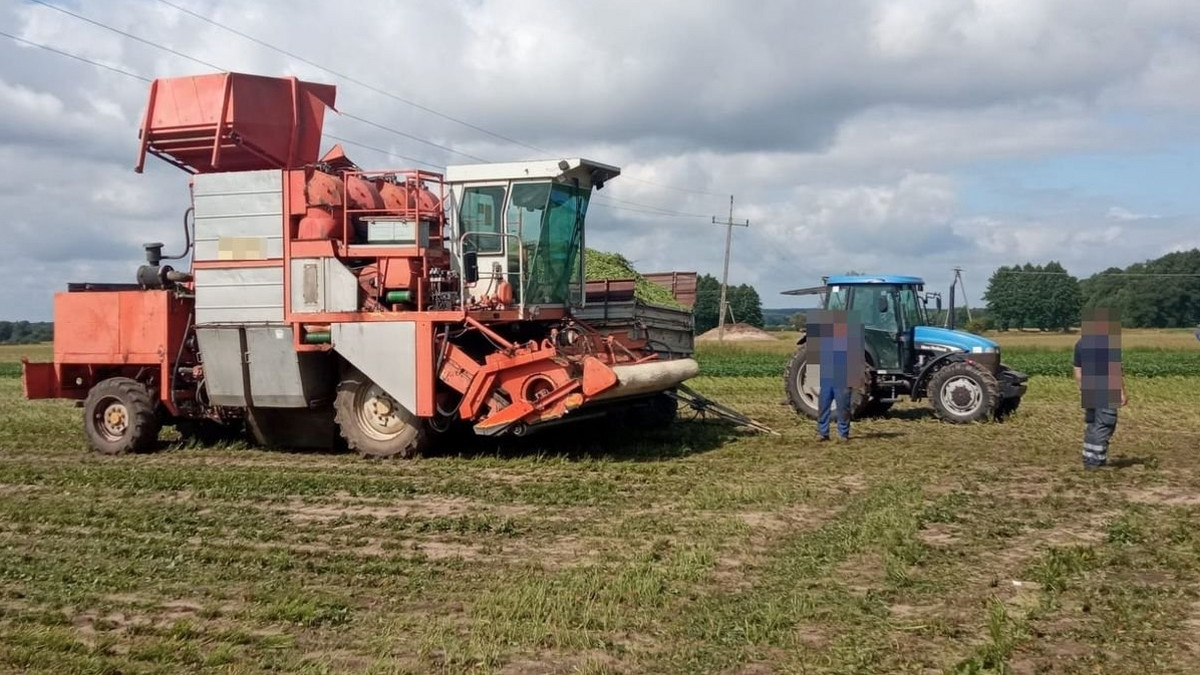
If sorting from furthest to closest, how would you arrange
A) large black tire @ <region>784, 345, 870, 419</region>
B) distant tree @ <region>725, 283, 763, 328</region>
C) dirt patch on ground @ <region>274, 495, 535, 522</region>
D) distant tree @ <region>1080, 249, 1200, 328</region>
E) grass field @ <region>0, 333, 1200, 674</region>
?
distant tree @ <region>725, 283, 763, 328</region> → distant tree @ <region>1080, 249, 1200, 328</region> → large black tire @ <region>784, 345, 870, 419</region> → dirt patch on ground @ <region>274, 495, 535, 522</region> → grass field @ <region>0, 333, 1200, 674</region>

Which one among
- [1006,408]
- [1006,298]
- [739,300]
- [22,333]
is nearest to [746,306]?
[739,300]

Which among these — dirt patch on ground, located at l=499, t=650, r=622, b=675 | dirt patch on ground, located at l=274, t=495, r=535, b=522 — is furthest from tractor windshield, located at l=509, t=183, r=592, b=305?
dirt patch on ground, located at l=499, t=650, r=622, b=675

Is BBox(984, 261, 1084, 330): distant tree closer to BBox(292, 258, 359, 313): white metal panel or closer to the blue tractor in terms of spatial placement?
the blue tractor

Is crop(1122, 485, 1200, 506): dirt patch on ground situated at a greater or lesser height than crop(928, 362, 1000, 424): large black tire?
lesser

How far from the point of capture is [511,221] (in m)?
12.8

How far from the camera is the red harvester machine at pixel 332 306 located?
11977 millimetres

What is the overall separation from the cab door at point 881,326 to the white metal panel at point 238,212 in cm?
848

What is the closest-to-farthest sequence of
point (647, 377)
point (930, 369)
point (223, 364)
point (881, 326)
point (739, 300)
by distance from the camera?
point (647, 377), point (223, 364), point (930, 369), point (881, 326), point (739, 300)

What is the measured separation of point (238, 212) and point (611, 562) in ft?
25.3

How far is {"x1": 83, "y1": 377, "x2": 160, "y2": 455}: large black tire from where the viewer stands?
13.3 meters

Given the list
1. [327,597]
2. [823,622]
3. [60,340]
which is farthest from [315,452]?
[823,622]

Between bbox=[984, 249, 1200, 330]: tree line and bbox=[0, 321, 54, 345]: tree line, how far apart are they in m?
70.2

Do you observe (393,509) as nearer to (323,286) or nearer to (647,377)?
(647,377)

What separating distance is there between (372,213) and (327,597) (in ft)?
23.4
